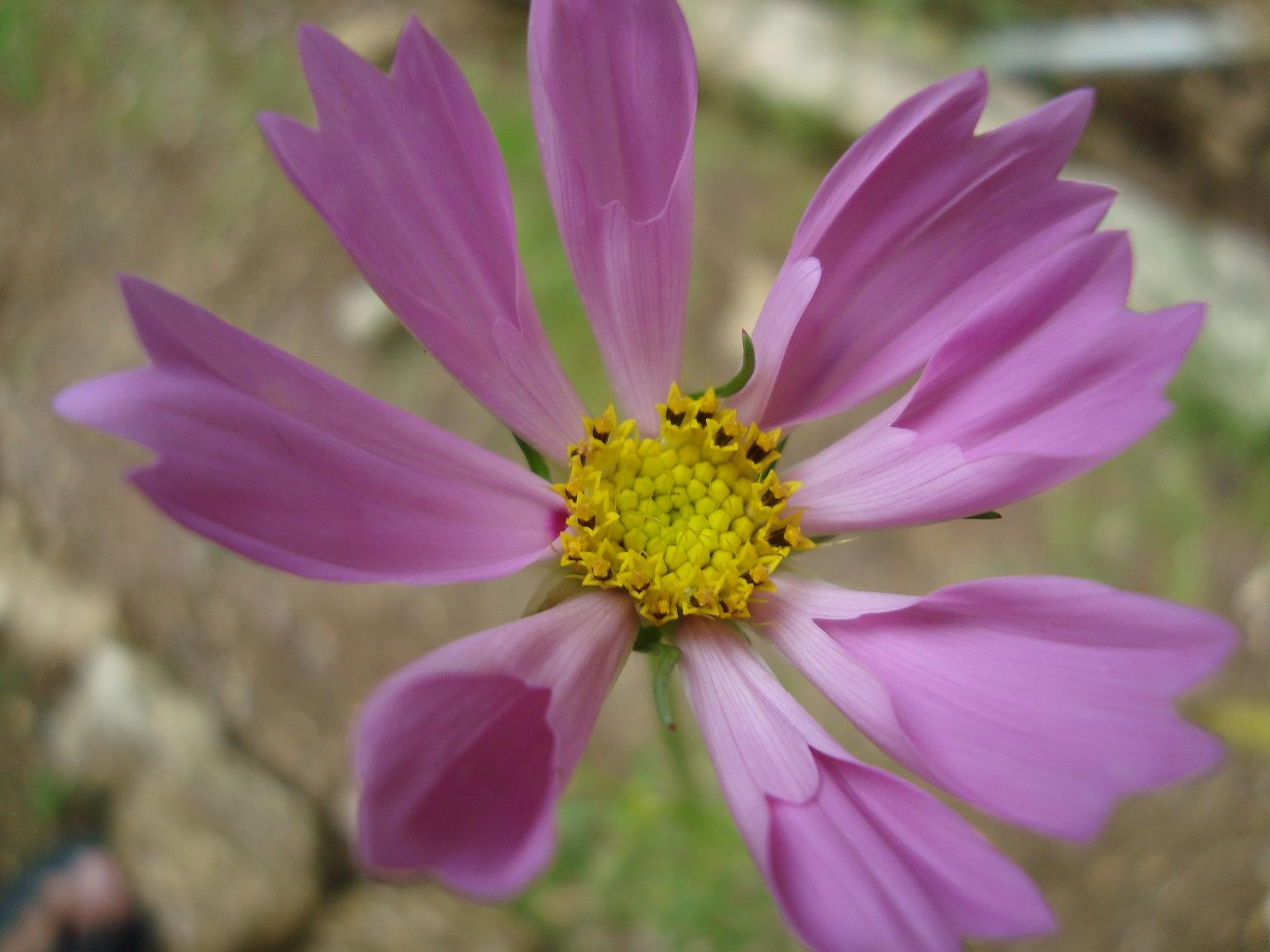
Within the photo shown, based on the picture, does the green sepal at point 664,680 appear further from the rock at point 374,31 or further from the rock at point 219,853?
the rock at point 374,31

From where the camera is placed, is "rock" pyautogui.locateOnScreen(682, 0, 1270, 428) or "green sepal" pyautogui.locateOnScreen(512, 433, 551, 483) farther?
"rock" pyautogui.locateOnScreen(682, 0, 1270, 428)

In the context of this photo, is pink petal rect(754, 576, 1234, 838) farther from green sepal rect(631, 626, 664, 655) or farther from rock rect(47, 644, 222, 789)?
rock rect(47, 644, 222, 789)

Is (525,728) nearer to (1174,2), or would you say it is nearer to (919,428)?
(919,428)

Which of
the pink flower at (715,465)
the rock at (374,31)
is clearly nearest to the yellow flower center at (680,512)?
the pink flower at (715,465)

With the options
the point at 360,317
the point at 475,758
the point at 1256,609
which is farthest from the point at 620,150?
the point at 1256,609

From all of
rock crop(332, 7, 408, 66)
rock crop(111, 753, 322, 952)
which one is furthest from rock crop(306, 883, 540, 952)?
rock crop(332, 7, 408, 66)

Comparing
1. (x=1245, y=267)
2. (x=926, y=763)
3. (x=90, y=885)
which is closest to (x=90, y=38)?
(x=90, y=885)

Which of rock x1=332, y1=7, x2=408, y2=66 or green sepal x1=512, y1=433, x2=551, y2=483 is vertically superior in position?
rock x1=332, y1=7, x2=408, y2=66
